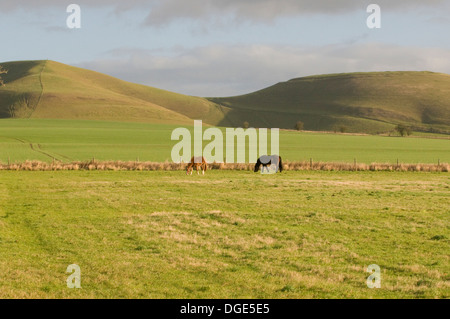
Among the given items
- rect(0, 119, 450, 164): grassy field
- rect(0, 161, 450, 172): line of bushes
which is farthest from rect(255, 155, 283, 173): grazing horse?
rect(0, 119, 450, 164): grassy field

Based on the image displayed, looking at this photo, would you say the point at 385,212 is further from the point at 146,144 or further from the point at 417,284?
the point at 146,144

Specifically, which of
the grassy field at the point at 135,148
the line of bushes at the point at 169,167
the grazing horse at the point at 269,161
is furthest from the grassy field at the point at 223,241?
the grassy field at the point at 135,148

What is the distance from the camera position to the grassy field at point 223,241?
12.0 m

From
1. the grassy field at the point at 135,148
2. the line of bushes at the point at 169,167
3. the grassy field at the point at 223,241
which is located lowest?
the grassy field at the point at 223,241

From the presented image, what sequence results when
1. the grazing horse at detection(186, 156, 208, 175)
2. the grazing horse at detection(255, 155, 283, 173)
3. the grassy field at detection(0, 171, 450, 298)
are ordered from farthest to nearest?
the grazing horse at detection(255, 155, 283, 173)
the grazing horse at detection(186, 156, 208, 175)
the grassy field at detection(0, 171, 450, 298)

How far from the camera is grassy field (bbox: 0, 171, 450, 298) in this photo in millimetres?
11969

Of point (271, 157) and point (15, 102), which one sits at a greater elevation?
point (15, 102)

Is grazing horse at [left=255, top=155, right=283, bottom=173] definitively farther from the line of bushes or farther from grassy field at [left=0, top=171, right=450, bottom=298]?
grassy field at [left=0, top=171, right=450, bottom=298]

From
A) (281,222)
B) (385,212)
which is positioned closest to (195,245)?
(281,222)

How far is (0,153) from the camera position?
2287 inches

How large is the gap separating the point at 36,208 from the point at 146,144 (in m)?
55.1

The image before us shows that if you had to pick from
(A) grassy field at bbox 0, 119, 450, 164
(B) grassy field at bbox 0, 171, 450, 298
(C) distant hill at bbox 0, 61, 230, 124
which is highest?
(C) distant hill at bbox 0, 61, 230, 124

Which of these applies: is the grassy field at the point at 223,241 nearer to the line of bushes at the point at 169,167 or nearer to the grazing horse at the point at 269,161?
the line of bushes at the point at 169,167

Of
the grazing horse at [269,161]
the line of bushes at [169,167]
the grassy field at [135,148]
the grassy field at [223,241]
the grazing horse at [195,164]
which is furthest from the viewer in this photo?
the grassy field at [135,148]
